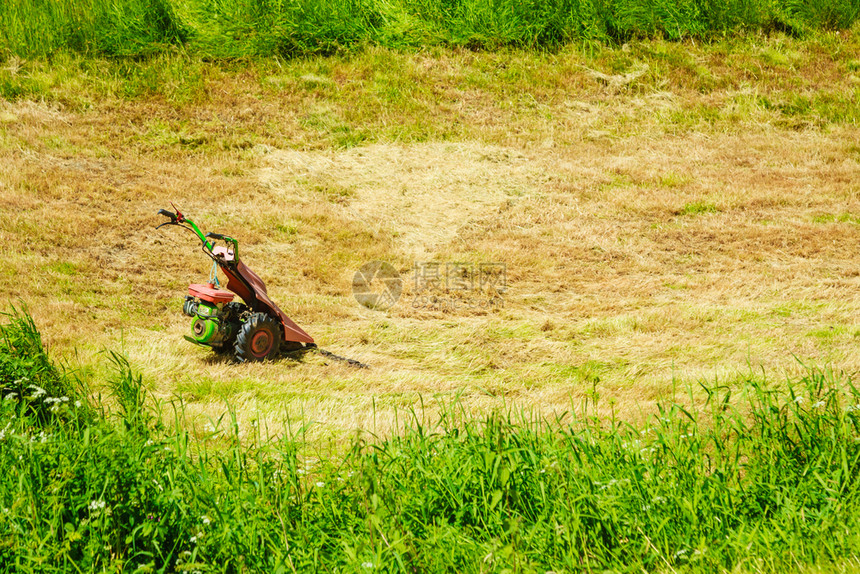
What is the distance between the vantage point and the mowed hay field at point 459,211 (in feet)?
18.1

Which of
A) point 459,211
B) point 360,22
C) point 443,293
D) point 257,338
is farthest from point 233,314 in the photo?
point 360,22

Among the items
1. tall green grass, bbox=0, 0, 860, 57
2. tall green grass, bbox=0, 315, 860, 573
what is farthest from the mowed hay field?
tall green grass, bbox=0, 315, 860, 573

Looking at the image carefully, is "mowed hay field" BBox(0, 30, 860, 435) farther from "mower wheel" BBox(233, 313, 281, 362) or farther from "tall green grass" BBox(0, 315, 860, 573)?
"tall green grass" BBox(0, 315, 860, 573)

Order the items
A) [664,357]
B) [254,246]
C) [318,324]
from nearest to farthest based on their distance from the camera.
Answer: [664,357], [318,324], [254,246]

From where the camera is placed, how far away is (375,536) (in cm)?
231

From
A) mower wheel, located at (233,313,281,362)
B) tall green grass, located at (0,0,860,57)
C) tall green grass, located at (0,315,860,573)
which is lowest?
mower wheel, located at (233,313,281,362)

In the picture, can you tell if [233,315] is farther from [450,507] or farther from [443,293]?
[450,507]

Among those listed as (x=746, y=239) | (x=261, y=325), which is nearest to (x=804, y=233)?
(x=746, y=239)

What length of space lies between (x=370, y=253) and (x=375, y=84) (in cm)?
516

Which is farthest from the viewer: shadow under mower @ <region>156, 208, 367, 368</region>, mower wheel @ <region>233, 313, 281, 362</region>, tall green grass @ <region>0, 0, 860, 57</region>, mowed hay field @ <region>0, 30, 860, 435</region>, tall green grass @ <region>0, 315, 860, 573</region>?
tall green grass @ <region>0, 0, 860, 57</region>

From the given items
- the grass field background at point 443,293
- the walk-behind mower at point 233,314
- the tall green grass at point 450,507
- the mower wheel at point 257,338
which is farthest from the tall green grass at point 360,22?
the tall green grass at point 450,507

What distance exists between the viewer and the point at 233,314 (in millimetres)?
5430

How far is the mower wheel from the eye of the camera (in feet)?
17.3

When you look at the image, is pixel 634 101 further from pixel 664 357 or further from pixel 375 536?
pixel 375 536
